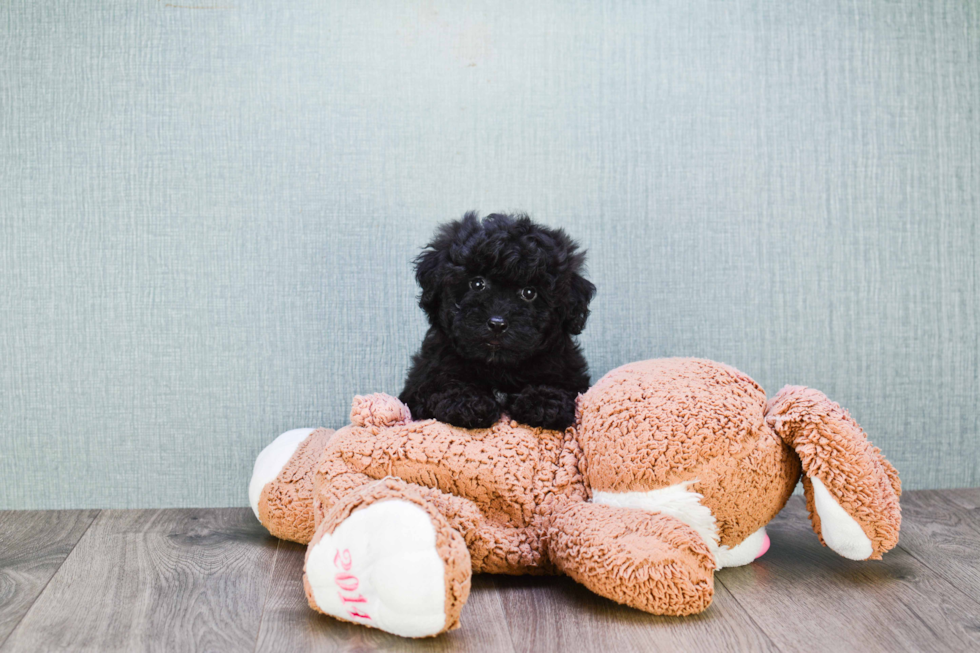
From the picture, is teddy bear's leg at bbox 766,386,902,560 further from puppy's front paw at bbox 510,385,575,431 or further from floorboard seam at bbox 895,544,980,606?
puppy's front paw at bbox 510,385,575,431

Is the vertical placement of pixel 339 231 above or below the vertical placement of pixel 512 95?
below

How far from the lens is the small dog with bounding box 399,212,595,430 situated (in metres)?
1.19

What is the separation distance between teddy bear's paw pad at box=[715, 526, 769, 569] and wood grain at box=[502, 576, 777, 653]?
0.25ft

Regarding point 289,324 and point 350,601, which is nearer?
point 350,601

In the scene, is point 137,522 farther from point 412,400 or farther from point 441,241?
point 441,241

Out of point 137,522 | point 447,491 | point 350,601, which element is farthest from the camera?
point 137,522

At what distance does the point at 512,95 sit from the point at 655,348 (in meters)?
0.65

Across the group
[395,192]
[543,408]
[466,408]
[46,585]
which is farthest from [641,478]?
[46,585]

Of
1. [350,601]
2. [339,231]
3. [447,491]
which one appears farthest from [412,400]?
[339,231]

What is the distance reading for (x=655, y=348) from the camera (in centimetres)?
170

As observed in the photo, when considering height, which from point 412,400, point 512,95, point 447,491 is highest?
point 512,95

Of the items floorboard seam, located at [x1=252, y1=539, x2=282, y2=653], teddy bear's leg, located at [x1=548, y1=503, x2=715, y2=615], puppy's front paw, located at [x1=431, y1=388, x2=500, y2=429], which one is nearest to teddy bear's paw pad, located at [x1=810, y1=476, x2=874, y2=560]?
teddy bear's leg, located at [x1=548, y1=503, x2=715, y2=615]

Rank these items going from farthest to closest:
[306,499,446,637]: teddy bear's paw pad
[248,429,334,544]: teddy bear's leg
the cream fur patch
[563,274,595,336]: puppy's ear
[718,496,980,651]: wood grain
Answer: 1. [248,429,334,544]: teddy bear's leg
2. [563,274,595,336]: puppy's ear
3. the cream fur patch
4. [718,496,980,651]: wood grain
5. [306,499,446,637]: teddy bear's paw pad

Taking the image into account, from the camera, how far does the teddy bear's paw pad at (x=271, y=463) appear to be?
142cm
